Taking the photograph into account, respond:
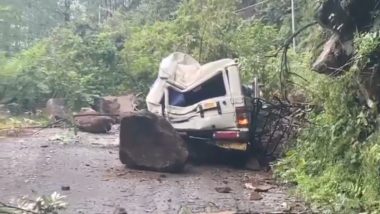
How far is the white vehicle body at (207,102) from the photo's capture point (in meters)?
11.6

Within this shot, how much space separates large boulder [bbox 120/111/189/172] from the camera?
11.1 metres

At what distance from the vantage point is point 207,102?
38.6ft

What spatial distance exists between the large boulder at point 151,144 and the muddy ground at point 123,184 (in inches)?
7.9

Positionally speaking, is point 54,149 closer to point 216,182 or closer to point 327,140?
point 216,182

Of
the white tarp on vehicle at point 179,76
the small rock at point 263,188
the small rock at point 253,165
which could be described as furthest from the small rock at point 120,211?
the white tarp on vehicle at point 179,76

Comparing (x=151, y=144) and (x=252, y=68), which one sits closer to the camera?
(x=151, y=144)

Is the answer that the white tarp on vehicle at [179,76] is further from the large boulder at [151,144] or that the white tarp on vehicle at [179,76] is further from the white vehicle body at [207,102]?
the large boulder at [151,144]

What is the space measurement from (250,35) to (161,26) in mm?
5209

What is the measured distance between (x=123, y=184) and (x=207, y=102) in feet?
8.60

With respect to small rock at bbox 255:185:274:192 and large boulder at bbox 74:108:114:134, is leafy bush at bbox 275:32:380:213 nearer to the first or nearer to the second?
small rock at bbox 255:185:274:192

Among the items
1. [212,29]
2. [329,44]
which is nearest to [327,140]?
[329,44]

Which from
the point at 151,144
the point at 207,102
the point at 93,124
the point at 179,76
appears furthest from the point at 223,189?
the point at 93,124

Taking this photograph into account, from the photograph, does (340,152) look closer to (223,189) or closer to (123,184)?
(223,189)

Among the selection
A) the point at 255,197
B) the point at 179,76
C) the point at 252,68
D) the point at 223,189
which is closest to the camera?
the point at 255,197
